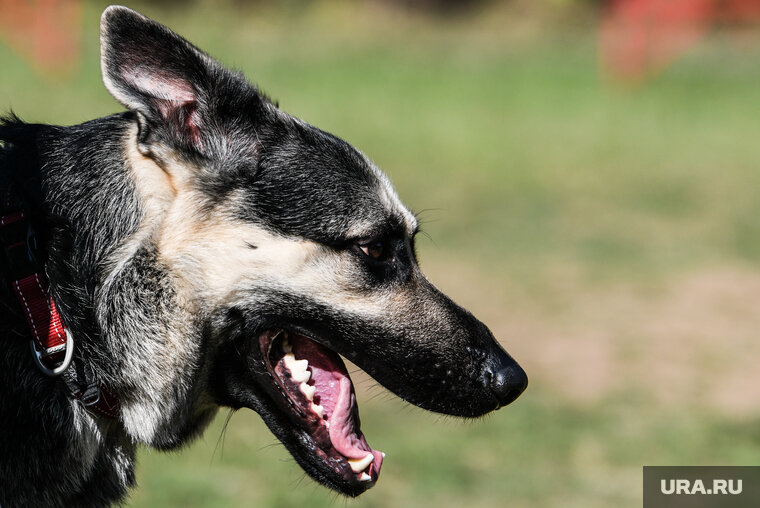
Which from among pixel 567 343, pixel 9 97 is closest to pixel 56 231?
pixel 567 343

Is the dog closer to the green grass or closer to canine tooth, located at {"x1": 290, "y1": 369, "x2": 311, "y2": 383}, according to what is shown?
canine tooth, located at {"x1": 290, "y1": 369, "x2": 311, "y2": 383}

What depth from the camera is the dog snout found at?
3223mm

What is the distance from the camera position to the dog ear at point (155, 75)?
292 cm

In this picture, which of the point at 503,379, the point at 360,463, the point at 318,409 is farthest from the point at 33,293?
the point at 503,379

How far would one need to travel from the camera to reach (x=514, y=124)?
1542 cm

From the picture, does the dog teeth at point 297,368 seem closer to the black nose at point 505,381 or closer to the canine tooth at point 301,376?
the canine tooth at point 301,376

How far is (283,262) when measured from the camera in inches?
119

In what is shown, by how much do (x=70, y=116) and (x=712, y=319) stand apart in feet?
31.4

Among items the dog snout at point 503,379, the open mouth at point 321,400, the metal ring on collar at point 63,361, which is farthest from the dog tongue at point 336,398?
the metal ring on collar at point 63,361

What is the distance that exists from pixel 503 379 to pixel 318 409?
0.66m

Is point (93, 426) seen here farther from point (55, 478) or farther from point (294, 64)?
point (294, 64)

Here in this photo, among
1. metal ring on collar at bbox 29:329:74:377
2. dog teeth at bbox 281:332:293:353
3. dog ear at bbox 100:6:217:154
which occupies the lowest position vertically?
metal ring on collar at bbox 29:329:74:377

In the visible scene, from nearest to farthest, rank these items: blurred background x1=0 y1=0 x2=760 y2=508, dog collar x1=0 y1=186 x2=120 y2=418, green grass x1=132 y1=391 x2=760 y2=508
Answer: dog collar x1=0 y1=186 x2=120 y2=418 → green grass x1=132 y1=391 x2=760 y2=508 → blurred background x1=0 y1=0 x2=760 y2=508

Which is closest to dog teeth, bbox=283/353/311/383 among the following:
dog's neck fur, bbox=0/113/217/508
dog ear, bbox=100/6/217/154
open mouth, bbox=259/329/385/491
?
open mouth, bbox=259/329/385/491
